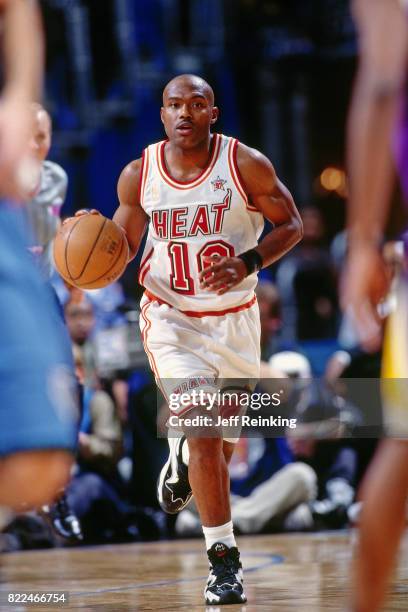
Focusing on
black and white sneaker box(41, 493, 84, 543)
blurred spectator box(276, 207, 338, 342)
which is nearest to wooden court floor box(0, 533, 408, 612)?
black and white sneaker box(41, 493, 84, 543)

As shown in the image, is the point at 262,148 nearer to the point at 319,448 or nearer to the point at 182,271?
the point at 319,448

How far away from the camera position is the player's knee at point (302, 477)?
→ 8.09 m

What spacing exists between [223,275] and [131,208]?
686 millimetres

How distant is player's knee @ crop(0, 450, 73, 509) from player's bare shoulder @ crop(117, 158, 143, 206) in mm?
2664

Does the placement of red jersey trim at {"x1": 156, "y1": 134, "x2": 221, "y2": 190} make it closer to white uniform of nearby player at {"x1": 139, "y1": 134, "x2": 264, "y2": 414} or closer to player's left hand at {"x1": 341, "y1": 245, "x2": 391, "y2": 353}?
white uniform of nearby player at {"x1": 139, "y1": 134, "x2": 264, "y2": 414}

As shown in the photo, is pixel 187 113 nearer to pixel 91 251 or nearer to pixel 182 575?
pixel 91 251

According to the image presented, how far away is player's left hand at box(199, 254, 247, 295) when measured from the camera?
471 centimetres

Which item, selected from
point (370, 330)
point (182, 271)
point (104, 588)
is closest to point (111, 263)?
point (182, 271)

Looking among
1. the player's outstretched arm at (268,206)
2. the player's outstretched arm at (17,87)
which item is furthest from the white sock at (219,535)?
the player's outstretched arm at (17,87)

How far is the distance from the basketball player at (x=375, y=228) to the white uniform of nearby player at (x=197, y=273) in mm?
2206

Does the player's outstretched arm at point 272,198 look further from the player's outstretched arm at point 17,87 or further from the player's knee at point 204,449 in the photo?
the player's outstretched arm at point 17,87

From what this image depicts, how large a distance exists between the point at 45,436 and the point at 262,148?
45.1ft

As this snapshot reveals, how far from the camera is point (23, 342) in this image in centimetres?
254

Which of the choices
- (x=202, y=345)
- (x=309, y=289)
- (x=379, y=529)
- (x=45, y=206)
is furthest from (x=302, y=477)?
(x=379, y=529)
